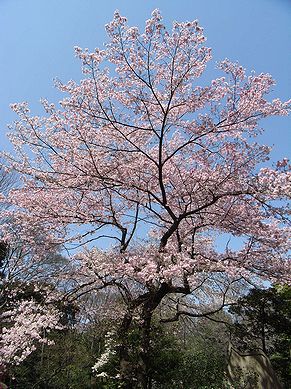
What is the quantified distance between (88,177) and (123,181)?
62 centimetres

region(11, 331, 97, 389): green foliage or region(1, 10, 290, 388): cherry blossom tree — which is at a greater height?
region(1, 10, 290, 388): cherry blossom tree

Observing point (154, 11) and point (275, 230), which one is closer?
point (154, 11)

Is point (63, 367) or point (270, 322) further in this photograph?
point (63, 367)

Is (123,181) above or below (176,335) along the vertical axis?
above

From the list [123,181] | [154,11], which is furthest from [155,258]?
[154,11]

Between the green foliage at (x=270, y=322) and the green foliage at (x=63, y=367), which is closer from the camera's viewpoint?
the green foliage at (x=270, y=322)

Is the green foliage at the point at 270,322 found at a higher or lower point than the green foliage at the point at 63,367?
higher

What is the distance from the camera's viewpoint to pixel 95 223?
618cm

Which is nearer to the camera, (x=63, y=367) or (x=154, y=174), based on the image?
(x=154, y=174)

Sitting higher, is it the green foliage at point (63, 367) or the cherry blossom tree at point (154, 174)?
the cherry blossom tree at point (154, 174)

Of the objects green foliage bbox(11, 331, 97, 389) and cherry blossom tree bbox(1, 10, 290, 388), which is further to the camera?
green foliage bbox(11, 331, 97, 389)

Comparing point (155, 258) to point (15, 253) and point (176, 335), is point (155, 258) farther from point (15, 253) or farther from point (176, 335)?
point (15, 253)

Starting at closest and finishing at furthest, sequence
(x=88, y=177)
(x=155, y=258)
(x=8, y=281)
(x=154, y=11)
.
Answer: (x=154, y=11), (x=155, y=258), (x=88, y=177), (x=8, y=281)

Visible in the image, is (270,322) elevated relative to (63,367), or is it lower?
elevated
